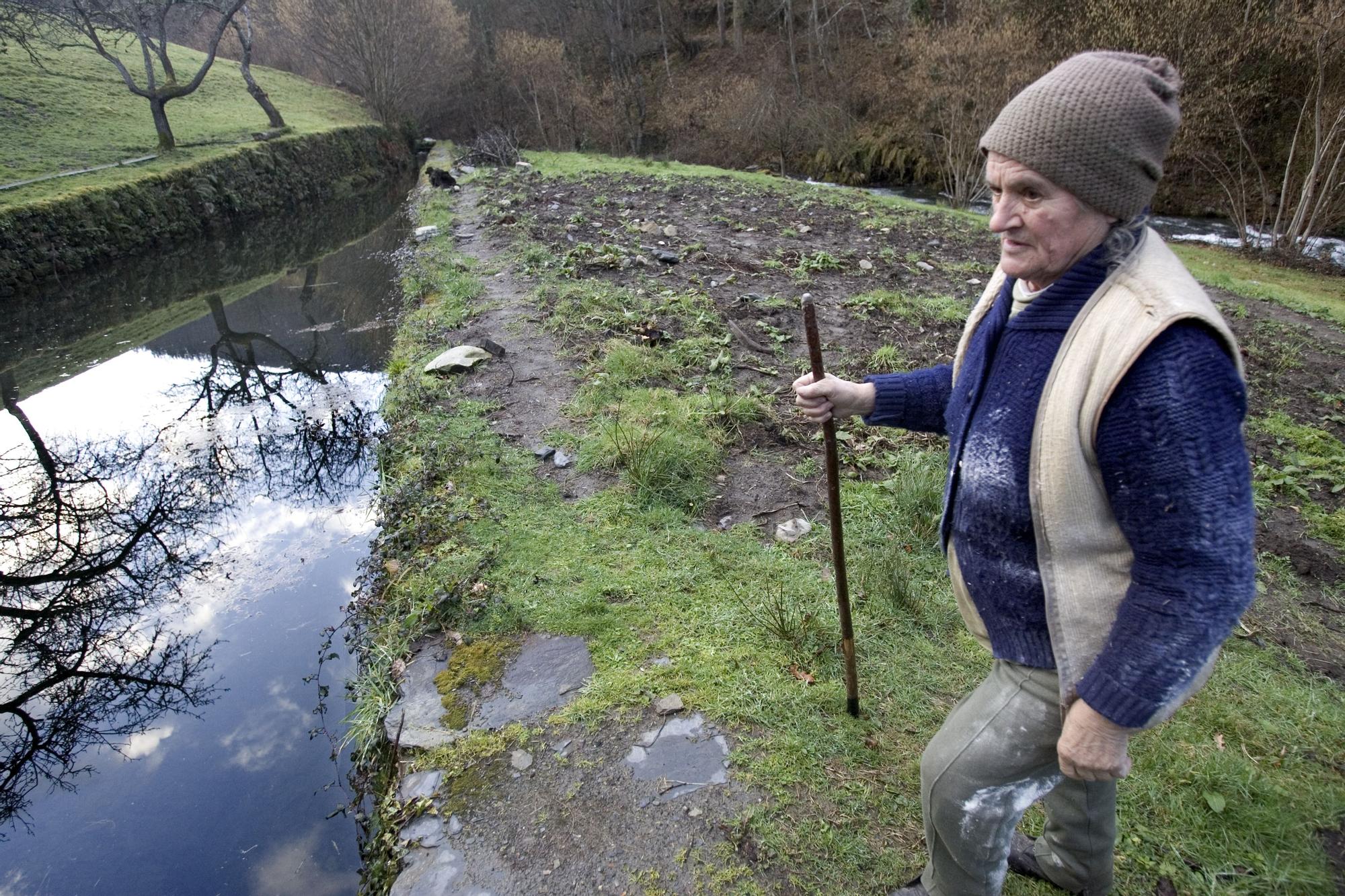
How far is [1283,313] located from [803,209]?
21.5ft

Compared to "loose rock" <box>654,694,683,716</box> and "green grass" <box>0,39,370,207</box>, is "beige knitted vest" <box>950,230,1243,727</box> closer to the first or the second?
"loose rock" <box>654,694,683,716</box>

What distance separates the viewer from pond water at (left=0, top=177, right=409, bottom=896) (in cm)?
288

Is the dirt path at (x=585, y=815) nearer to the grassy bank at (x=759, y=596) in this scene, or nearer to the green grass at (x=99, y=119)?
the grassy bank at (x=759, y=596)

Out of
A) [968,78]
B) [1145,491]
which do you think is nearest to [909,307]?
[1145,491]

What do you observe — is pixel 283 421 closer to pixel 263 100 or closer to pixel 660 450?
pixel 660 450

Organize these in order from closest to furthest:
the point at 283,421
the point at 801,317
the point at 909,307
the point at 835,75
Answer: the point at 283,421
the point at 801,317
the point at 909,307
the point at 835,75

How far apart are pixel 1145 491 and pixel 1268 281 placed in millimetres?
12181

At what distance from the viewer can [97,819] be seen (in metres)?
2.98

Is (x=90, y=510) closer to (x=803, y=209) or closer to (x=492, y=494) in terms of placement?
(x=492, y=494)

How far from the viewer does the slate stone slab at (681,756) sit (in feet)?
8.38

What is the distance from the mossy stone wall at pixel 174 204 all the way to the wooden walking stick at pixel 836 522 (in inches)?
512

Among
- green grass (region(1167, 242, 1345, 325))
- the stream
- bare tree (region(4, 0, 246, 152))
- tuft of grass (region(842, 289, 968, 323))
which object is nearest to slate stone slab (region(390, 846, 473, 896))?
tuft of grass (region(842, 289, 968, 323))

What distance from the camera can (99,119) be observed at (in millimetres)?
17719

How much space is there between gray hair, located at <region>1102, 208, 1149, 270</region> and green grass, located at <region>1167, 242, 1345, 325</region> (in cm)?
888
